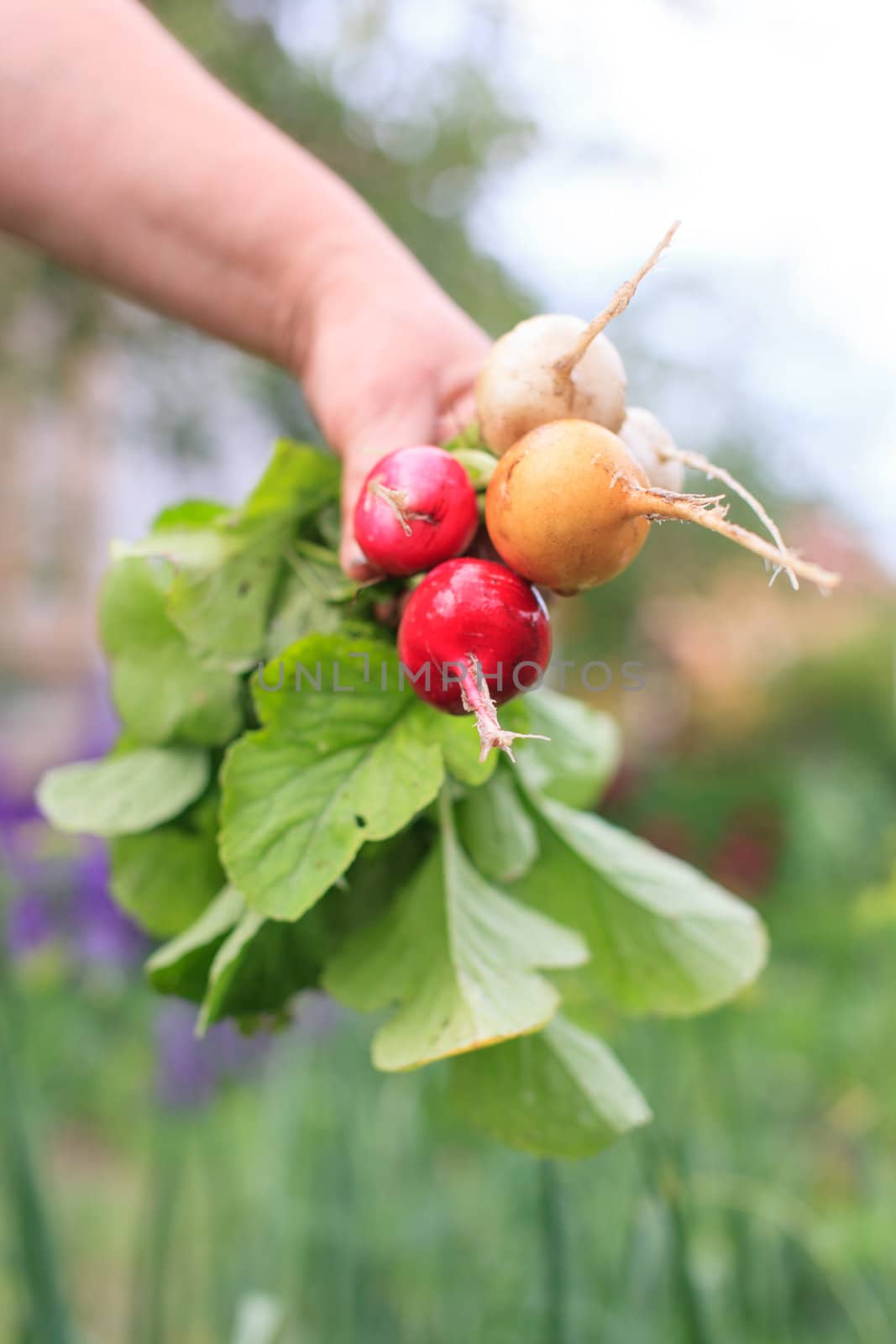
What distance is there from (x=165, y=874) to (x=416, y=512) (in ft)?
0.97

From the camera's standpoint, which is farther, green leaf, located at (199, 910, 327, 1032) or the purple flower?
the purple flower

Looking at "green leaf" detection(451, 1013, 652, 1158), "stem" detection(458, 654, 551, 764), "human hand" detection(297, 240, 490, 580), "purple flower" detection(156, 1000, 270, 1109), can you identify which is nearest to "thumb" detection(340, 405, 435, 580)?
"human hand" detection(297, 240, 490, 580)

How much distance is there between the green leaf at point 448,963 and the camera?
0.43 metres

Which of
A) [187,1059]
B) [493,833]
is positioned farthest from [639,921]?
[187,1059]

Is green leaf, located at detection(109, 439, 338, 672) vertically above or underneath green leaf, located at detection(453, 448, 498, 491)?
underneath

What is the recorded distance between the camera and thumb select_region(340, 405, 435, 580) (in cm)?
49

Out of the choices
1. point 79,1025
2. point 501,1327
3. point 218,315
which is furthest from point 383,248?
point 79,1025

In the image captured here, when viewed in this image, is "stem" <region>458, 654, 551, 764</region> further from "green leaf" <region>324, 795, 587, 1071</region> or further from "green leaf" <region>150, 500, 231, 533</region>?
"green leaf" <region>150, 500, 231, 533</region>

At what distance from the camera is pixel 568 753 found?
650 mm

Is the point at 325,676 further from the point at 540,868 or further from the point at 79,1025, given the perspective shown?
the point at 79,1025

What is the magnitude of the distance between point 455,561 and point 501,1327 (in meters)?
0.95

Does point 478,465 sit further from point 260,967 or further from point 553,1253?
point 553,1253

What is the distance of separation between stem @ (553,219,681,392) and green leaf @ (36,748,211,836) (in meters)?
0.29

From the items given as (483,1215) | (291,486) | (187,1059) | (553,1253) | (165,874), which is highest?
(291,486)
